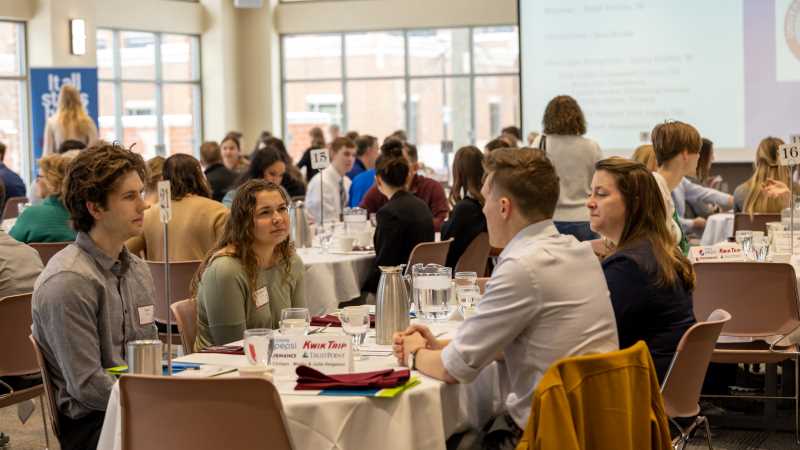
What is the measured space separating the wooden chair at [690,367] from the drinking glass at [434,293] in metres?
0.78

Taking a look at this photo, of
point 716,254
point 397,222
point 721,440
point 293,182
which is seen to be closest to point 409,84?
point 293,182

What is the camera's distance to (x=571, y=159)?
22.9 feet

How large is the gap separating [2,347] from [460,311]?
5.89 ft

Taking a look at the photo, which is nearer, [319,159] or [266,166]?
[266,166]

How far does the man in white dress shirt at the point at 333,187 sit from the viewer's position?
Answer: 884 centimetres

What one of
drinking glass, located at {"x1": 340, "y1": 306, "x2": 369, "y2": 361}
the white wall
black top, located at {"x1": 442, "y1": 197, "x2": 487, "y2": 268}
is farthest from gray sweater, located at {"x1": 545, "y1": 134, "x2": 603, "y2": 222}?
the white wall

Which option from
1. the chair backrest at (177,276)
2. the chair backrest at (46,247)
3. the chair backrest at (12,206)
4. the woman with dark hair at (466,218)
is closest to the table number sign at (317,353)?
the chair backrest at (177,276)

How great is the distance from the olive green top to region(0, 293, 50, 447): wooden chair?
83 centimetres

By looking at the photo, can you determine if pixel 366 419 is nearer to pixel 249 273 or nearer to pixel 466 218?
pixel 249 273

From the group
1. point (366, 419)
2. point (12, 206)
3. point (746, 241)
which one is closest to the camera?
point (366, 419)

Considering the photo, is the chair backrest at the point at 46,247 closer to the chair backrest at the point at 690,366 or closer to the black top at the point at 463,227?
the black top at the point at 463,227

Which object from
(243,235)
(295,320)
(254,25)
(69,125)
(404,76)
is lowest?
(295,320)

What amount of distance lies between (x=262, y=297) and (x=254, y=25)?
45.7 ft

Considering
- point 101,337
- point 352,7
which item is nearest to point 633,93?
point 352,7
